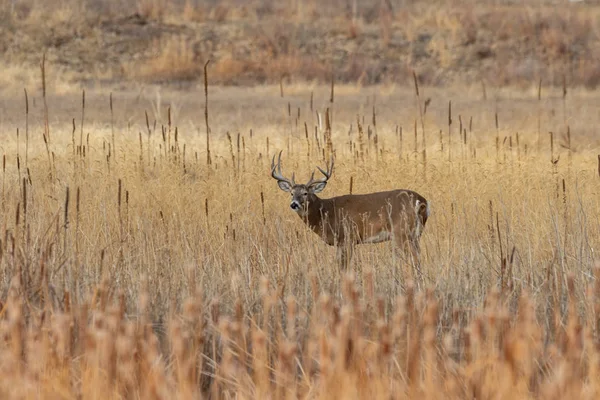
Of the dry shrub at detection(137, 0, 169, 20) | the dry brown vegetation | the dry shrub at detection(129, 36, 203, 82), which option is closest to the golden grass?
the dry shrub at detection(129, 36, 203, 82)

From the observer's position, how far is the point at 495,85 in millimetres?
23203

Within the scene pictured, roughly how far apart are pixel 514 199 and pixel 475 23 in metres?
18.7

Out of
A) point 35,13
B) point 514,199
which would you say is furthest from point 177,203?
point 35,13

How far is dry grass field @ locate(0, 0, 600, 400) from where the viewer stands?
162 inches

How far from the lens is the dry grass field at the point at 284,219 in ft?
13.5

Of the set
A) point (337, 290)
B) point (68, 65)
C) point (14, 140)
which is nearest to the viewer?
point (337, 290)

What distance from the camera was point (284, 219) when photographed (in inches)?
349

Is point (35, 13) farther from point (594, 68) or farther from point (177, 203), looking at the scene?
point (177, 203)

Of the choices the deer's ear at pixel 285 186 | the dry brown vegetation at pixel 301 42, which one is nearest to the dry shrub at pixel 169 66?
the dry brown vegetation at pixel 301 42

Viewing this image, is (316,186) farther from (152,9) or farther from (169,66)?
(152,9)

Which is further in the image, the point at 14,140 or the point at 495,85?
the point at 495,85

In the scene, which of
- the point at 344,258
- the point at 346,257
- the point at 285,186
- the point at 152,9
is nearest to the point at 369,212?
the point at 285,186

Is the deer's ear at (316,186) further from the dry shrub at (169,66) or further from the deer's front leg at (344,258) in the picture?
the dry shrub at (169,66)

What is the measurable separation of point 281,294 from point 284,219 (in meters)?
3.60
